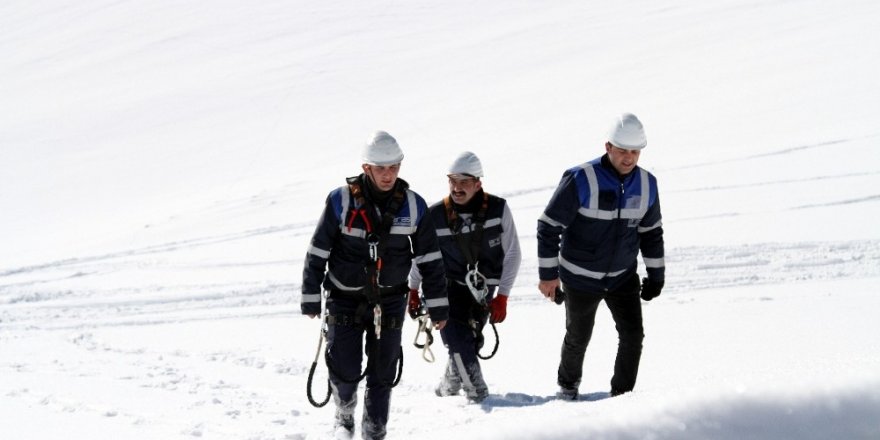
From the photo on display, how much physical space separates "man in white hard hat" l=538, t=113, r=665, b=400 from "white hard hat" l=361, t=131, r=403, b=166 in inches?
38.8

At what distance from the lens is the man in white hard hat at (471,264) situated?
18.9 ft

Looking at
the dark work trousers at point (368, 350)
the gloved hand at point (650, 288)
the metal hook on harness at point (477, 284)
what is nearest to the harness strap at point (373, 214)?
the dark work trousers at point (368, 350)

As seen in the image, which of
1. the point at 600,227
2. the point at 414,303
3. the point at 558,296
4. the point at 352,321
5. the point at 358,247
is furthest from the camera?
the point at 414,303

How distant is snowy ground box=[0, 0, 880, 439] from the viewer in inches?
222

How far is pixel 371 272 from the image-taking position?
15.9 feet

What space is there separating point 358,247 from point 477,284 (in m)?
1.25

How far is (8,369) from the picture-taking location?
23.5ft

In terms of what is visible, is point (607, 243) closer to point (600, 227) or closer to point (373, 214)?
point (600, 227)

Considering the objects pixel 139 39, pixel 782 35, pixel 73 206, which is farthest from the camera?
pixel 139 39

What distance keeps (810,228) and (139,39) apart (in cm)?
2482

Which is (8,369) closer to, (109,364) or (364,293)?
(109,364)

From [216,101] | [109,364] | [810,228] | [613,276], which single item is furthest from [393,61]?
[613,276]

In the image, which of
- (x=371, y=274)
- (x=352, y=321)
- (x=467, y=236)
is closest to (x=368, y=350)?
(x=352, y=321)

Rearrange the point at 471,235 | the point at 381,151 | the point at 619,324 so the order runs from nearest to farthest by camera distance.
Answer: the point at 381,151 < the point at 619,324 < the point at 471,235
